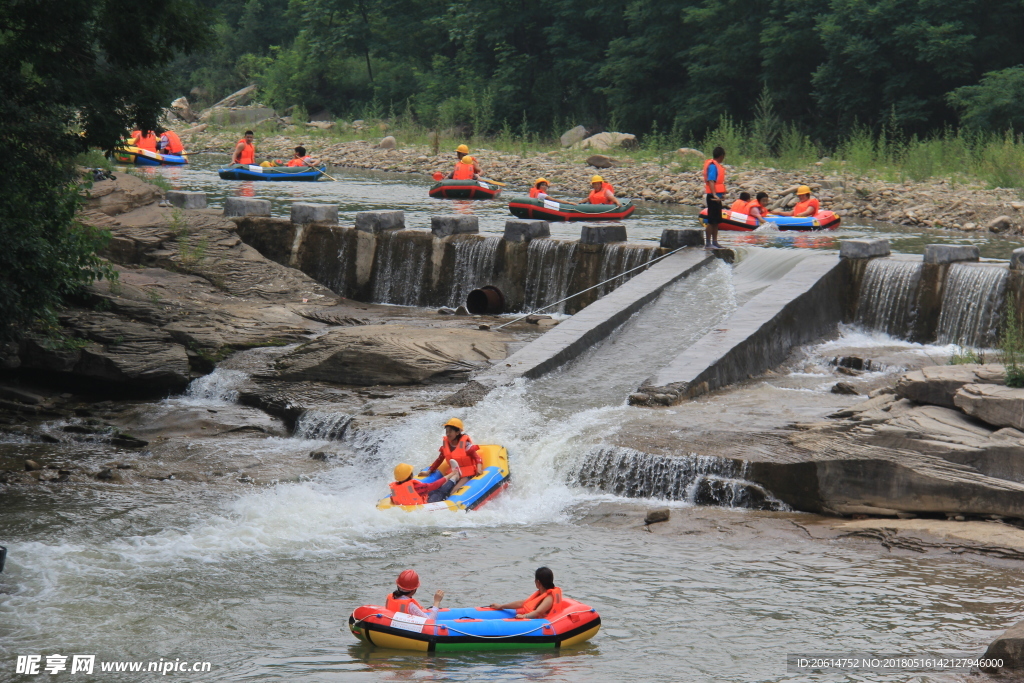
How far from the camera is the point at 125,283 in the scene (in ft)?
53.0

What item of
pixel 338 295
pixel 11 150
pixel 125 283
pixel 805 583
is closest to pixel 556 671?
pixel 805 583

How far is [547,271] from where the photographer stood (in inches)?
730

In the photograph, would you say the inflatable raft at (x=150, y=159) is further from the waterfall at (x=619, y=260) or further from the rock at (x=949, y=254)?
the rock at (x=949, y=254)

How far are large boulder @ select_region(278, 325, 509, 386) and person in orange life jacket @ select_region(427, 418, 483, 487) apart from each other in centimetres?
292

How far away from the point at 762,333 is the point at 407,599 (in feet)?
25.0

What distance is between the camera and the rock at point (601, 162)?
1441 inches

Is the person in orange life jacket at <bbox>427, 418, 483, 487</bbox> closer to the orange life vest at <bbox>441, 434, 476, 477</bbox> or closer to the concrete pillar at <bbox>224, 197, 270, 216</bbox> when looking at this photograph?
the orange life vest at <bbox>441, 434, 476, 477</bbox>

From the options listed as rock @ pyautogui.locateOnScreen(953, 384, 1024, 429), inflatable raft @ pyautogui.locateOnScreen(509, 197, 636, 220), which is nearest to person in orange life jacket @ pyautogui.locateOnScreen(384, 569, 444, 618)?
rock @ pyautogui.locateOnScreen(953, 384, 1024, 429)

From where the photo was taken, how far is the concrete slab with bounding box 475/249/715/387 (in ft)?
45.3

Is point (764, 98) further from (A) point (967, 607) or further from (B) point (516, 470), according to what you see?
(A) point (967, 607)

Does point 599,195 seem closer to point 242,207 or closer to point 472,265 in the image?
point 472,265

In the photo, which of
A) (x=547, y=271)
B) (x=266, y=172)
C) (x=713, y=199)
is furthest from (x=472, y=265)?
(x=266, y=172)

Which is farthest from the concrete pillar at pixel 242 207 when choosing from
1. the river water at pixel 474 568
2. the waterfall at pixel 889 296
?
the waterfall at pixel 889 296

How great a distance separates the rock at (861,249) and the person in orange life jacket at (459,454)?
7674 mm
